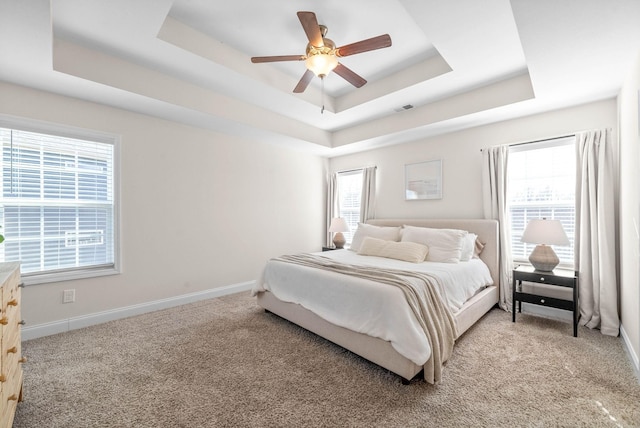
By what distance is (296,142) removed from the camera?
178 inches

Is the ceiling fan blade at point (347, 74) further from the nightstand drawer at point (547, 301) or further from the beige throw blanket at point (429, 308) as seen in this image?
the nightstand drawer at point (547, 301)

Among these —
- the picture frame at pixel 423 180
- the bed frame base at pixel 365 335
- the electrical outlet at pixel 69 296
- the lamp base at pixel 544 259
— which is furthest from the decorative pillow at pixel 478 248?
the electrical outlet at pixel 69 296

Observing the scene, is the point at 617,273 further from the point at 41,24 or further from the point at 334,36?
the point at 41,24

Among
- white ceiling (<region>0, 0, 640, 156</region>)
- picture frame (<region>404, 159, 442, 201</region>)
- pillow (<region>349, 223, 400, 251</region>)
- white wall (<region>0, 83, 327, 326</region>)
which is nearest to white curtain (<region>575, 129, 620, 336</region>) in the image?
white ceiling (<region>0, 0, 640, 156</region>)

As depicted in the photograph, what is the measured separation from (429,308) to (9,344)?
2572 mm

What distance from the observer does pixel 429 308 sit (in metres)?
2.11

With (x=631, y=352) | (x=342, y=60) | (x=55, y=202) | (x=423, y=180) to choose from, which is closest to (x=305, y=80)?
(x=342, y=60)

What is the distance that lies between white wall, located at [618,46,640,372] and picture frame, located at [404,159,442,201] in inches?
72.8

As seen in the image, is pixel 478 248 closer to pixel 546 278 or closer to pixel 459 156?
pixel 546 278

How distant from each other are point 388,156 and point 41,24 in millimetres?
4173

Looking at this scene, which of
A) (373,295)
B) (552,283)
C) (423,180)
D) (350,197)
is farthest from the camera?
(350,197)

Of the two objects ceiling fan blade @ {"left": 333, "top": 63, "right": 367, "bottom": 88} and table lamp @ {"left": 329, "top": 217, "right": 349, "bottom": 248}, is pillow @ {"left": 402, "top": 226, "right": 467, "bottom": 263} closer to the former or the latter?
table lamp @ {"left": 329, "top": 217, "right": 349, "bottom": 248}

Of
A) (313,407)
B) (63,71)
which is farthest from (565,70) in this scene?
(63,71)

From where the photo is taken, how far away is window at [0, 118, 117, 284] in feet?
8.63
